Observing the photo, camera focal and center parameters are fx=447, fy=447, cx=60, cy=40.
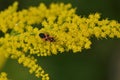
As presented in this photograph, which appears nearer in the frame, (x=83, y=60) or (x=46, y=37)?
(x=46, y=37)

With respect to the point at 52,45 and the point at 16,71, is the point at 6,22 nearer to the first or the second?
the point at 52,45

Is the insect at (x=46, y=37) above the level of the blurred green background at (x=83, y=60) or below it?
below

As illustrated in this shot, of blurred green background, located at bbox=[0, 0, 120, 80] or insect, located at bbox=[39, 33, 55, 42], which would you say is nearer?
insect, located at bbox=[39, 33, 55, 42]

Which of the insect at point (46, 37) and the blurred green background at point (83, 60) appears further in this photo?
the blurred green background at point (83, 60)

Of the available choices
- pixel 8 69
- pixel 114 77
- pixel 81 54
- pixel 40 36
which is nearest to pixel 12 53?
pixel 40 36

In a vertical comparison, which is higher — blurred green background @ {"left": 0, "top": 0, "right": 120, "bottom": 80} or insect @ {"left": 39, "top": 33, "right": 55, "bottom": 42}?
blurred green background @ {"left": 0, "top": 0, "right": 120, "bottom": 80}

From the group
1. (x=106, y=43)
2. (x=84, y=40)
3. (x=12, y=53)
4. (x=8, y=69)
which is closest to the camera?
(x=84, y=40)

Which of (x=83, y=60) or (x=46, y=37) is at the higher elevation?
(x=83, y=60)

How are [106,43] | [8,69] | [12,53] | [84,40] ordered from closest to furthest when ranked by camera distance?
1. [84,40]
2. [12,53]
3. [8,69]
4. [106,43]
